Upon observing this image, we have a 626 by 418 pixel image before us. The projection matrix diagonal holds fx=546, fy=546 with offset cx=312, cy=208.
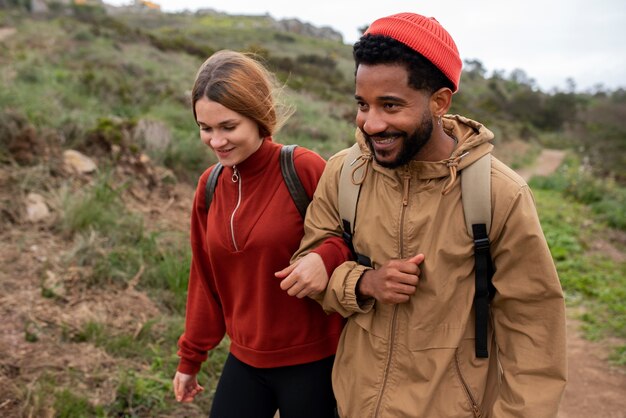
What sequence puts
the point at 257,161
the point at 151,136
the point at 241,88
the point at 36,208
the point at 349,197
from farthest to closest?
the point at 151,136 < the point at 36,208 < the point at 257,161 < the point at 241,88 < the point at 349,197

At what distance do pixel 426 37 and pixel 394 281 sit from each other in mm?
671

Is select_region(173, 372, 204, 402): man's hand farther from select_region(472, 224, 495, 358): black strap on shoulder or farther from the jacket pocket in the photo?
select_region(472, 224, 495, 358): black strap on shoulder

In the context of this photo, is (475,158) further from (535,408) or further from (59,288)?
(59,288)

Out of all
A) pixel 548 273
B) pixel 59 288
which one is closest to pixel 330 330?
pixel 548 273

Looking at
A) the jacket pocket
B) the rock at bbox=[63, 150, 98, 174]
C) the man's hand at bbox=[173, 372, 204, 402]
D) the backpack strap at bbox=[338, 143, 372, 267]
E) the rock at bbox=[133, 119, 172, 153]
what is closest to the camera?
the jacket pocket

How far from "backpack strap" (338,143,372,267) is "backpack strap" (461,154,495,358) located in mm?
337

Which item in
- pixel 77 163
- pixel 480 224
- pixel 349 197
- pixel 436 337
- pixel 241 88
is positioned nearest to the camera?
pixel 480 224

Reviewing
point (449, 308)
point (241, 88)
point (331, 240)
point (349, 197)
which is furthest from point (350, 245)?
point (241, 88)

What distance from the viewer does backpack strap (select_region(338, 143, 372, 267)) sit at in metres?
1.69

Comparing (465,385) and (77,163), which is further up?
(465,385)

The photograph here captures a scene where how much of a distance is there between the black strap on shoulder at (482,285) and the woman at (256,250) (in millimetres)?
598

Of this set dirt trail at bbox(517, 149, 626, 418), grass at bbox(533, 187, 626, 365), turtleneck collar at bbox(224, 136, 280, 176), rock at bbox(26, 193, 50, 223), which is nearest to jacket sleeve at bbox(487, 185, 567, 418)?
turtleneck collar at bbox(224, 136, 280, 176)

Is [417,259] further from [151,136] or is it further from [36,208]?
[151,136]

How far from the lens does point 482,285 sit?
1516mm
